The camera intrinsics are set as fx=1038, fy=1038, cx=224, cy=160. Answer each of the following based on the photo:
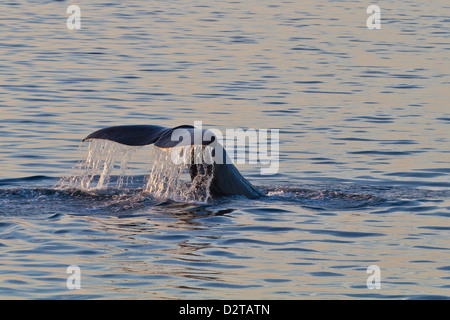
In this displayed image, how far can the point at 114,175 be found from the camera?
14.1m

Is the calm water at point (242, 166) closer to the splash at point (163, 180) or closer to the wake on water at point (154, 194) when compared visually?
the wake on water at point (154, 194)

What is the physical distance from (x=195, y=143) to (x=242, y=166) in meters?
4.76

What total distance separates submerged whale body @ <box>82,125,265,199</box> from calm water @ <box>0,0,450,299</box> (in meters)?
0.32

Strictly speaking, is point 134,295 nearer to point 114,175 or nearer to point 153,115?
point 114,175

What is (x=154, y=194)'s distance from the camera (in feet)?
40.5

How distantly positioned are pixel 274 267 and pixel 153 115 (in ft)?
31.3

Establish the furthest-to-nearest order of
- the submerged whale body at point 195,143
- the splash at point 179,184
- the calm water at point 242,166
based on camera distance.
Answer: the splash at point 179,184 < the submerged whale body at point 195,143 < the calm water at point 242,166

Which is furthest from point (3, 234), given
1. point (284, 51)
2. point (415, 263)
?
point (284, 51)

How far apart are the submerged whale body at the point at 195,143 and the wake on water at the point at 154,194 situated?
0.09 m

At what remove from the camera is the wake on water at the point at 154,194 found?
11688 mm

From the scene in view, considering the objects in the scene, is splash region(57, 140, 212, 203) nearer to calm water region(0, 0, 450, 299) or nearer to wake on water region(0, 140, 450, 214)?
wake on water region(0, 140, 450, 214)

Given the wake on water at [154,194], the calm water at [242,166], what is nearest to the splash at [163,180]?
the wake on water at [154,194]

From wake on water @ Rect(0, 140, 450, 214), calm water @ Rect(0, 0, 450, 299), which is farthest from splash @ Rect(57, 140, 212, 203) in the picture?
calm water @ Rect(0, 0, 450, 299)

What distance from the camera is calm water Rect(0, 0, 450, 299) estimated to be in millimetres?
9008
